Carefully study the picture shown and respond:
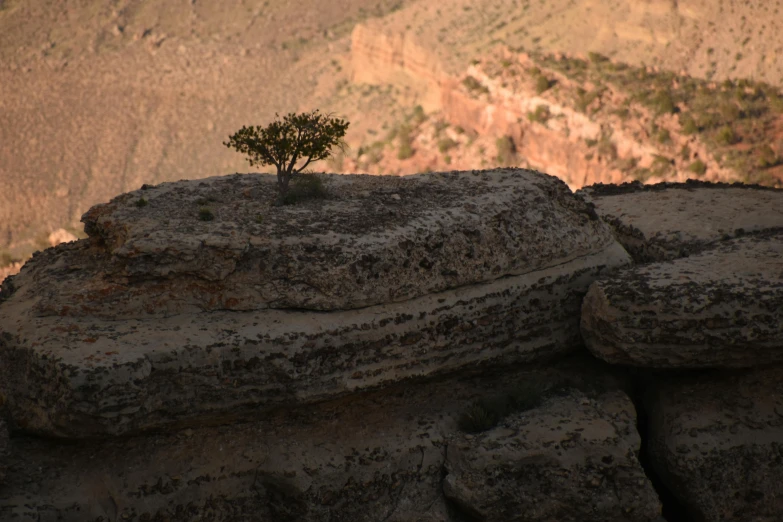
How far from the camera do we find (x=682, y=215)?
14.6 metres

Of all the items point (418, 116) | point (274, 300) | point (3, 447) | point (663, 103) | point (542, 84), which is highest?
point (542, 84)

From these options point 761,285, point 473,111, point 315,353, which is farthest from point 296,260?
point 473,111

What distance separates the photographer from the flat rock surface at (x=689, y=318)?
1127cm

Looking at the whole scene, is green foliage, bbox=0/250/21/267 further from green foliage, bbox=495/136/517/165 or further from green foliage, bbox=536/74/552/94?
green foliage, bbox=536/74/552/94

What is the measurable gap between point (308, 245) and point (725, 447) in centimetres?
624

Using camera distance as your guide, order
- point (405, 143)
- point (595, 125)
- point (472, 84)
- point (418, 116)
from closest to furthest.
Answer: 1. point (595, 125)
2. point (472, 84)
3. point (405, 143)
4. point (418, 116)

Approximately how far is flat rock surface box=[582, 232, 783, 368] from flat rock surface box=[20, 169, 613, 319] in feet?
4.18

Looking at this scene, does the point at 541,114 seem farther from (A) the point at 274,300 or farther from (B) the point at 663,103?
(A) the point at 274,300

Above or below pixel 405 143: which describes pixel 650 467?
below

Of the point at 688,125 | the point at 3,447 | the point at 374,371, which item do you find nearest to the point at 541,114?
the point at 688,125

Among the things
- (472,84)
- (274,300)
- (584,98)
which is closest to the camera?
(274,300)

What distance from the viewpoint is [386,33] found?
52.7m

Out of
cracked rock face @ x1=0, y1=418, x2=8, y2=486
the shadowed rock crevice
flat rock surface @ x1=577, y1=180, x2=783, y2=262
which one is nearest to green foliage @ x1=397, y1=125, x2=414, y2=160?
flat rock surface @ x1=577, y1=180, x2=783, y2=262

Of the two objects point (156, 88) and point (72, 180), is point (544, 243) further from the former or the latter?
point (156, 88)
